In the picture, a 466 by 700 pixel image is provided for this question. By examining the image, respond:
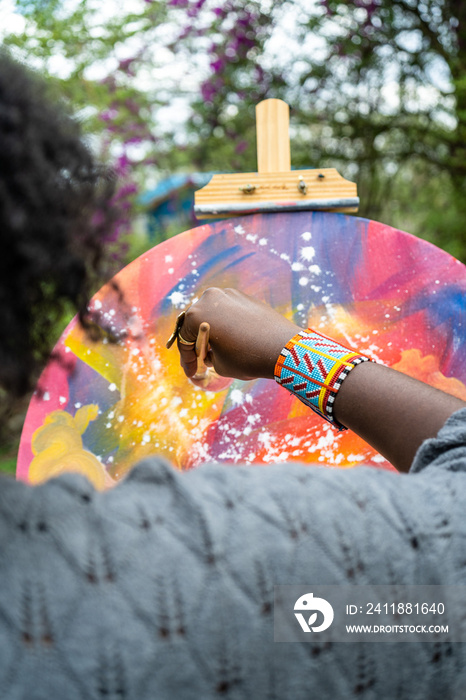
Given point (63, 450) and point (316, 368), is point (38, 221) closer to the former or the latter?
point (316, 368)

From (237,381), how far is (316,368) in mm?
478

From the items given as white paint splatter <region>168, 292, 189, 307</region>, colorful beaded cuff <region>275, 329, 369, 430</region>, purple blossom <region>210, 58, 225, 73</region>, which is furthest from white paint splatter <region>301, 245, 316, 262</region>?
purple blossom <region>210, 58, 225, 73</region>

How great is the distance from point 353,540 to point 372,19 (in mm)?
2829

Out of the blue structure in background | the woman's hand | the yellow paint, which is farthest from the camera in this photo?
the blue structure in background

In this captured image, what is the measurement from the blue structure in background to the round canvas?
2.10 m

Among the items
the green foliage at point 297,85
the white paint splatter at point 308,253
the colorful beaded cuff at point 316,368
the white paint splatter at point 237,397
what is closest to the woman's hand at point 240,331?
the colorful beaded cuff at point 316,368

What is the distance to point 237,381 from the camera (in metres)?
1.30

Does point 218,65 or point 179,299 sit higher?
point 218,65

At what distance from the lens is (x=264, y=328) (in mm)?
955

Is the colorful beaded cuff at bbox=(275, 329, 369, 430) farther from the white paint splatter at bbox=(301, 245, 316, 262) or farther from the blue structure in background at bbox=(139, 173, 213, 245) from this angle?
the blue structure in background at bbox=(139, 173, 213, 245)

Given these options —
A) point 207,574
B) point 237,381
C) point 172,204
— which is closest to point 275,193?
point 237,381

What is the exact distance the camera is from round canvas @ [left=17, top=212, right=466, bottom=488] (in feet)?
4.05

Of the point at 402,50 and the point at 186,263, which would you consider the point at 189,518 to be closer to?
the point at 186,263

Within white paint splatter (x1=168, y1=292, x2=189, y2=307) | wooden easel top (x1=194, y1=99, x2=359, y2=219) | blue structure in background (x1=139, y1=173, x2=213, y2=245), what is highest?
blue structure in background (x1=139, y1=173, x2=213, y2=245)
